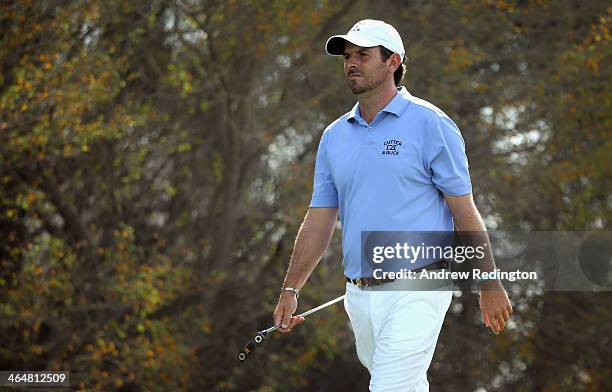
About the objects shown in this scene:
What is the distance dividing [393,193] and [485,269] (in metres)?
0.49

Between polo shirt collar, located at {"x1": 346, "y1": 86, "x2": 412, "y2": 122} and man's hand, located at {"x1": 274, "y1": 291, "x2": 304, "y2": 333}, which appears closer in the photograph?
polo shirt collar, located at {"x1": 346, "y1": 86, "x2": 412, "y2": 122}

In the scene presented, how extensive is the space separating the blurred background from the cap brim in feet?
17.5

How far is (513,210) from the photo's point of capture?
13.2 meters

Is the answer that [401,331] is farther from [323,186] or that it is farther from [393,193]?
[323,186]

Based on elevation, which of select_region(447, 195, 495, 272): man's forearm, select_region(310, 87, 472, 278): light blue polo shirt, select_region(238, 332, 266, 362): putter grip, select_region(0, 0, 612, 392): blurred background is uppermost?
select_region(310, 87, 472, 278): light blue polo shirt

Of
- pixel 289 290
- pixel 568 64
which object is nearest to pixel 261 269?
pixel 568 64

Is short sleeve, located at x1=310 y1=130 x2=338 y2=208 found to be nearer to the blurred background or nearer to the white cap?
the white cap

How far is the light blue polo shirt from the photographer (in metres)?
4.73

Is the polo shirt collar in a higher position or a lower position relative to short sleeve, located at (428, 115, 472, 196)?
higher

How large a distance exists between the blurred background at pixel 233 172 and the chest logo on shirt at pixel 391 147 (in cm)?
568

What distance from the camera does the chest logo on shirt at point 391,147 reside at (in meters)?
4.77

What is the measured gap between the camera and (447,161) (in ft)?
15.4

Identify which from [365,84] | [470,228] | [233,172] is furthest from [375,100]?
[233,172]

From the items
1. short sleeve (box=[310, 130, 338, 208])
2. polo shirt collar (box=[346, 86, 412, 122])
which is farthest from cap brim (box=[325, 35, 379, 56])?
short sleeve (box=[310, 130, 338, 208])
